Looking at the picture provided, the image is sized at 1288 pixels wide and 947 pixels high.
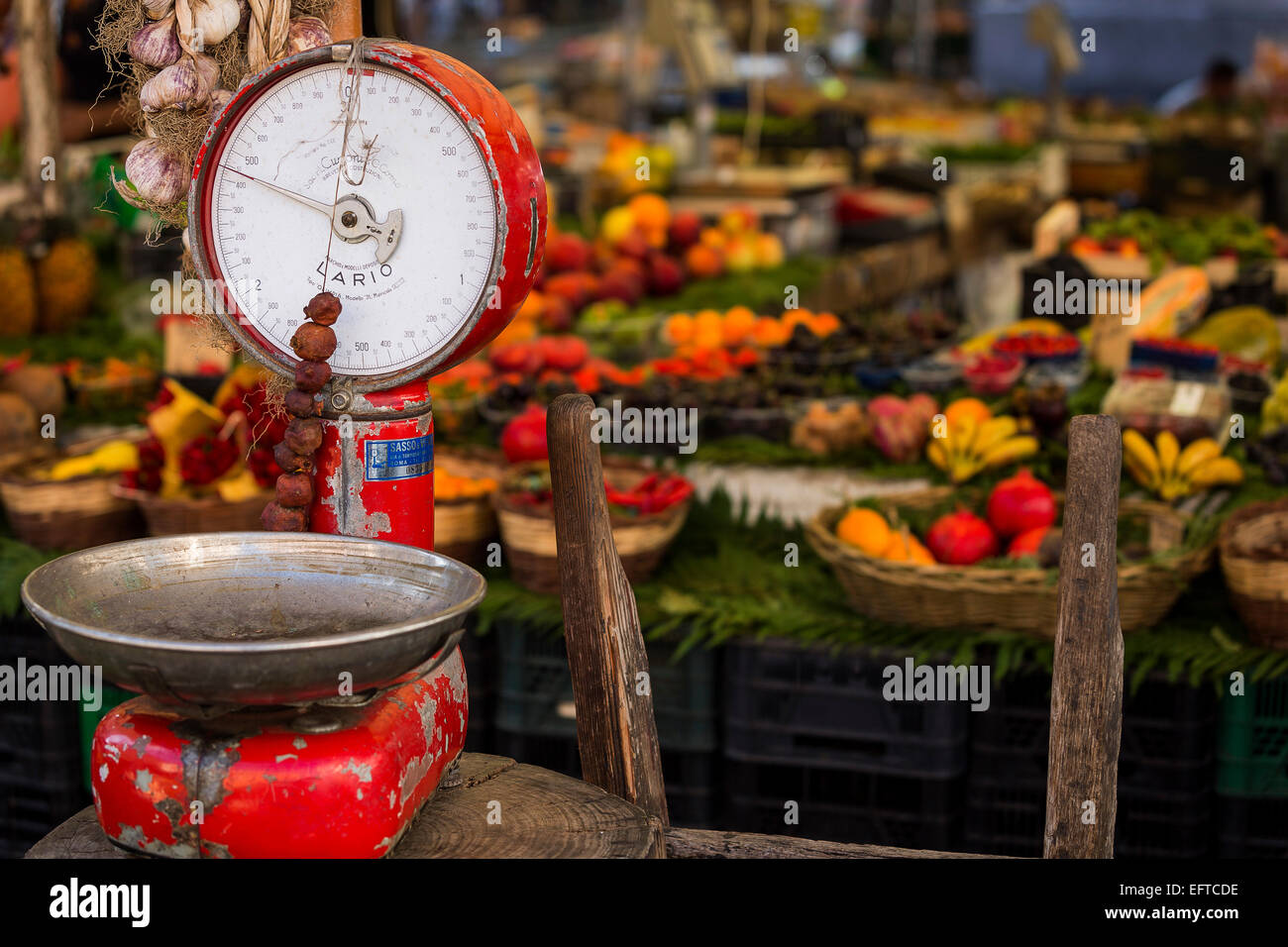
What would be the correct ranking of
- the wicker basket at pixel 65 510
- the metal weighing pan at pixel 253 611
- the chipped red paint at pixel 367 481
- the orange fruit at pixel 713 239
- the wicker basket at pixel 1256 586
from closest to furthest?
the metal weighing pan at pixel 253 611 → the chipped red paint at pixel 367 481 → the wicker basket at pixel 1256 586 → the wicker basket at pixel 65 510 → the orange fruit at pixel 713 239

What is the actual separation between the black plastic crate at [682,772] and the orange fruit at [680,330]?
1.90 metres

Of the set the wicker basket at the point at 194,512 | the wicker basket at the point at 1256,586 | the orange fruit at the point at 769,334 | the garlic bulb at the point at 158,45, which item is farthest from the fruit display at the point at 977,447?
the garlic bulb at the point at 158,45

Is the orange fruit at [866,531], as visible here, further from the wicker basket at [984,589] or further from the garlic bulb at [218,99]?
the garlic bulb at [218,99]

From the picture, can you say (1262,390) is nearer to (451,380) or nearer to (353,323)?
(451,380)

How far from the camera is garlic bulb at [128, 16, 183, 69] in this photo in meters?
1.73

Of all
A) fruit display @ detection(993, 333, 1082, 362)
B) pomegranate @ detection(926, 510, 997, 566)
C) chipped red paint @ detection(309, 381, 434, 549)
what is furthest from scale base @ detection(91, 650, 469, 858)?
fruit display @ detection(993, 333, 1082, 362)

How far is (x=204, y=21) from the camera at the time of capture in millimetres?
1714

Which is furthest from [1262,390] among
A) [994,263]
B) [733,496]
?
[994,263]

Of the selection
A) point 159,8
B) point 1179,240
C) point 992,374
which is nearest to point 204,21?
point 159,8

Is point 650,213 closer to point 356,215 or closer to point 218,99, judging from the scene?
point 218,99

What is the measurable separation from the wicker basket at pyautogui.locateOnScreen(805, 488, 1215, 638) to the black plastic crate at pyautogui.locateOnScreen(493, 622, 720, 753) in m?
0.34

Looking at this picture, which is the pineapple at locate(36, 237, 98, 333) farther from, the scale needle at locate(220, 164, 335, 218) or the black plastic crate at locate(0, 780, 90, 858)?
the scale needle at locate(220, 164, 335, 218)

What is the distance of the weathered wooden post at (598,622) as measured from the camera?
1.85m
